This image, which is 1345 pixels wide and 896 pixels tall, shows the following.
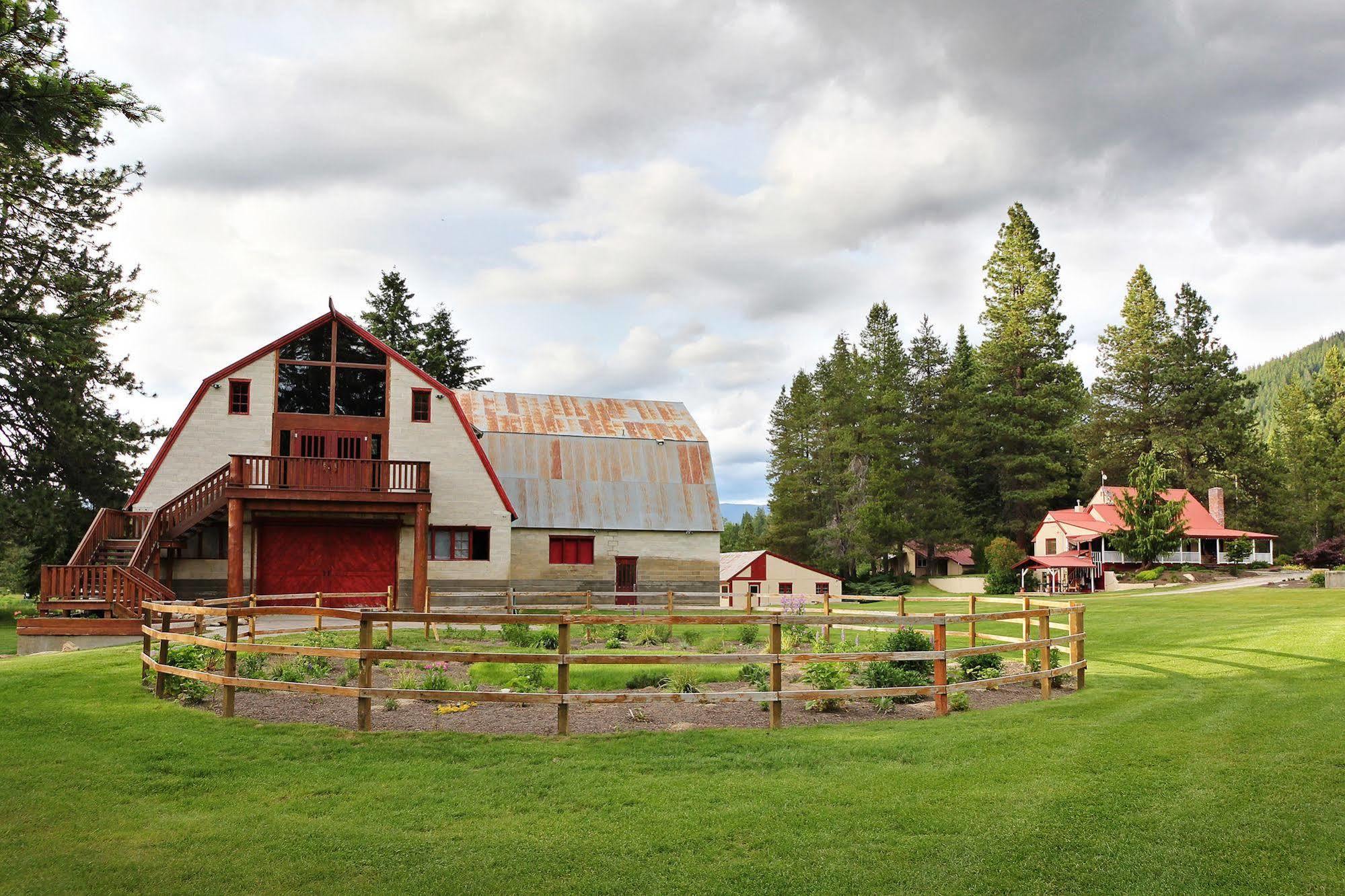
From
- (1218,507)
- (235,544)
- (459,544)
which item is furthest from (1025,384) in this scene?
(235,544)

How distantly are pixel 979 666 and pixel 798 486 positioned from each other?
53888 mm

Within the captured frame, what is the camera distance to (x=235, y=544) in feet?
81.5

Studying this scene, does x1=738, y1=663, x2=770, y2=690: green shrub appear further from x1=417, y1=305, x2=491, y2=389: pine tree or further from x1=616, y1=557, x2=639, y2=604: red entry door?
x1=417, y1=305, x2=491, y2=389: pine tree

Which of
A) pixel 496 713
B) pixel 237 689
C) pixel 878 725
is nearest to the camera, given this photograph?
pixel 878 725

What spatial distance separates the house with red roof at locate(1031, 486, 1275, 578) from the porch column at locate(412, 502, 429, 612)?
3669 centimetres

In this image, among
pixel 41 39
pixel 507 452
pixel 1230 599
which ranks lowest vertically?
pixel 1230 599

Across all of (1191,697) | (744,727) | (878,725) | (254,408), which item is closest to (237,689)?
(744,727)

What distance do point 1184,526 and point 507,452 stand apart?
36874mm

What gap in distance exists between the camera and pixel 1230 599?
109 ft

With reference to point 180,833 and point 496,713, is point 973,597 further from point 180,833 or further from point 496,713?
point 180,833

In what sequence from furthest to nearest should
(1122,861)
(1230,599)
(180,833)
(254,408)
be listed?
(1230,599) < (254,408) < (180,833) < (1122,861)

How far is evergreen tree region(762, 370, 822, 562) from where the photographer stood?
222 ft

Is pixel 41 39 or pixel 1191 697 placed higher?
pixel 41 39

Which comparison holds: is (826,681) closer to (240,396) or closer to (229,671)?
(229,671)
